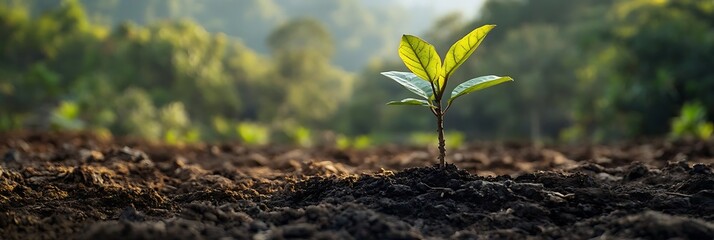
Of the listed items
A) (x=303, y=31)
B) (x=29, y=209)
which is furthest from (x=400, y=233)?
(x=303, y=31)

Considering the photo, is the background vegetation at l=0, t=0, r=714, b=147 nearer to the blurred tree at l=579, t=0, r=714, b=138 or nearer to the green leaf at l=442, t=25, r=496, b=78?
the blurred tree at l=579, t=0, r=714, b=138

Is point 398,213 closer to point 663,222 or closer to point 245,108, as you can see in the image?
point 663,222

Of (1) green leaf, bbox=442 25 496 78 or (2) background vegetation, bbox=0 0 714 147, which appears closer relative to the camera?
(1) green leaf, bbox=442 25 496 78

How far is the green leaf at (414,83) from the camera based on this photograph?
172 centimetres

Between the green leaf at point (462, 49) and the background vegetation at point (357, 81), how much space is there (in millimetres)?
8367

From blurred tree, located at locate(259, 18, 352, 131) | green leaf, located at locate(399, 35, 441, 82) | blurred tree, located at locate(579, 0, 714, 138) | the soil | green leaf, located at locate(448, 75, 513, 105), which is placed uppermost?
blurred tree, located at locate(259, 18, 352, 131)

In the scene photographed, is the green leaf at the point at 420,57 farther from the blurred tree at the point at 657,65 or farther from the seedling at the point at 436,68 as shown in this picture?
the blurred tree at the point at 657,65

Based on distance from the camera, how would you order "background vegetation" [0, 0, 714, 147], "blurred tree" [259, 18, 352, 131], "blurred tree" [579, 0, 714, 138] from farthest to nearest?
"blurred tree" [259, 18, 352, 131], "background vegetation" [0, 0, 714, 147], "blurred tree" [579, 0, 714, 138]

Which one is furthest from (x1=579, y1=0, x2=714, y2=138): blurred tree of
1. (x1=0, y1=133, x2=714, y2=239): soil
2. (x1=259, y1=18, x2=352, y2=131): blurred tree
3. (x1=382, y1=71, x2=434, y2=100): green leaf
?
(x1=259, y1=18, x2=352, y2=131): blurred tree

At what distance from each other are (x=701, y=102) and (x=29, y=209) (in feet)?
46.4

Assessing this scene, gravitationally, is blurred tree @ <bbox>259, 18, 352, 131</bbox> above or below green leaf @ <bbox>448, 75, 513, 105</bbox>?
above

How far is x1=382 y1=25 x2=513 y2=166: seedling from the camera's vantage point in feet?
5.32

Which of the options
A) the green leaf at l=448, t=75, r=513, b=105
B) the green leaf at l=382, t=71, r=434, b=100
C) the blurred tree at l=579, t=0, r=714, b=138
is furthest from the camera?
the blurred tree at l=579, t=0, r=714, b=138

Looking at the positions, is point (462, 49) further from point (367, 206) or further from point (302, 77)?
point (302, 77)
